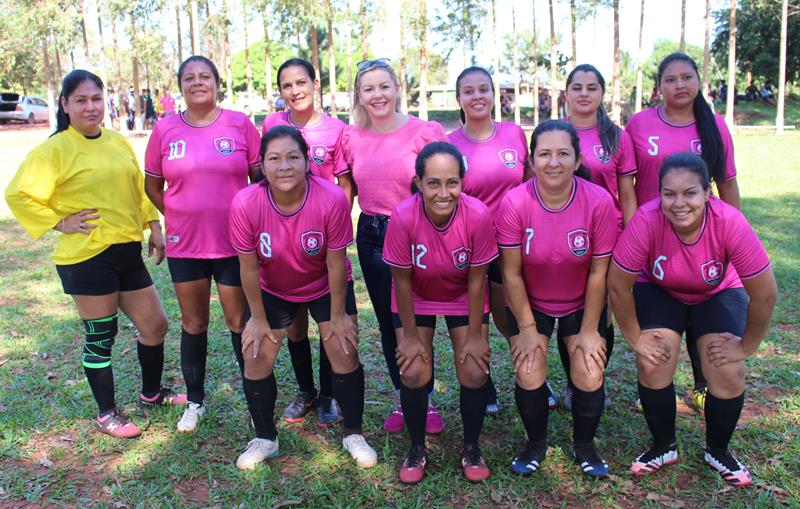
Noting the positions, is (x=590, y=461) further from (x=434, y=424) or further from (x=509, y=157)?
(x=509, y=157)

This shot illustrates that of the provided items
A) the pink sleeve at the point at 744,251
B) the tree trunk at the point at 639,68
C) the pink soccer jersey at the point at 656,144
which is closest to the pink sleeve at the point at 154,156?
the pink soccer jersey at the point at 656,144

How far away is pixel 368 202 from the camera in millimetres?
3957

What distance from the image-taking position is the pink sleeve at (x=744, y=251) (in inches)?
126

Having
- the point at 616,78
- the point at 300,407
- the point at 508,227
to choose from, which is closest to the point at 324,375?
the point at 300,407

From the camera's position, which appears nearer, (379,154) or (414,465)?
(414,465)

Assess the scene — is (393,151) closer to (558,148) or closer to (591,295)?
(558,148)

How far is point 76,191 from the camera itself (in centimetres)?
390

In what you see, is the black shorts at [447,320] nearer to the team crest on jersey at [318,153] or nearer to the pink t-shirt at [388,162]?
the pink t-shirt at [388,162]

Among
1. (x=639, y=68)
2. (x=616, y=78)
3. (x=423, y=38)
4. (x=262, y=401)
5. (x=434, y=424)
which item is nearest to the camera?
(x=262, y=401)

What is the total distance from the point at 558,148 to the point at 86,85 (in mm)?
2678

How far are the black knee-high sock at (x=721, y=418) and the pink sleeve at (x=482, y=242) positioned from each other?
1348 mm

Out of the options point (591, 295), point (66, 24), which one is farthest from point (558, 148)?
point (66, 24)

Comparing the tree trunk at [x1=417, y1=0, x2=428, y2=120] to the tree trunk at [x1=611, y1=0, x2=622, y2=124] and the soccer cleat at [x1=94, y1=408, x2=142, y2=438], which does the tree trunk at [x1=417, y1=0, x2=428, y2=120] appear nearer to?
the tree trunk at [x1=611, y1=0, x2=622, y2=124]

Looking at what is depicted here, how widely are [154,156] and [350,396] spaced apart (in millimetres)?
1818
